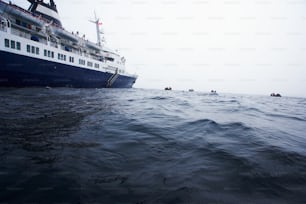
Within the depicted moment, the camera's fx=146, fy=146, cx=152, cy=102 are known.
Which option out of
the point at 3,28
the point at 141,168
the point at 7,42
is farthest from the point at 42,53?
the point at 141,168

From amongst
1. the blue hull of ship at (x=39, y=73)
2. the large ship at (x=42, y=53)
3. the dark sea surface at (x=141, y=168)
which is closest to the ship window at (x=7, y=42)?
the large ship at (x=42, y=53)

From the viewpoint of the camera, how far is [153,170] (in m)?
2.45

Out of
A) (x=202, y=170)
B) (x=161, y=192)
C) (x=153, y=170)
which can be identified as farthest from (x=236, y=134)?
(x=161, y=192)

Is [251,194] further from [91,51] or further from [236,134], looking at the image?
[91,51]

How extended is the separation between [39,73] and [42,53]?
9.07ft

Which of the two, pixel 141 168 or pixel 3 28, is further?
pixel 3 28

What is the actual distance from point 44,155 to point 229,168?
328cm

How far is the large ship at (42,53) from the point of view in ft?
51.6

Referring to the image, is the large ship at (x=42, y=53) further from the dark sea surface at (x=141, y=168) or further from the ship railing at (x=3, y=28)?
the dark sea surface at (x=141, y=168)

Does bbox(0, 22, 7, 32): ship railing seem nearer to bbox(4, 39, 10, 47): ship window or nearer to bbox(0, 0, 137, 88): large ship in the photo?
bbox(0, 0, 137, 88): large ship

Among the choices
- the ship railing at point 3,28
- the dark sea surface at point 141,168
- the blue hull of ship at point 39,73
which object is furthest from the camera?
the blue hull of ship at point 39,73

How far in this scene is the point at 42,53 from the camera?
62.0ft

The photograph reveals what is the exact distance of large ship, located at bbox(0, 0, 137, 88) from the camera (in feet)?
51.6

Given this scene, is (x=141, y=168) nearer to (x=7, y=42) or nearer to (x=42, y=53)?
(x=7, y=42)
